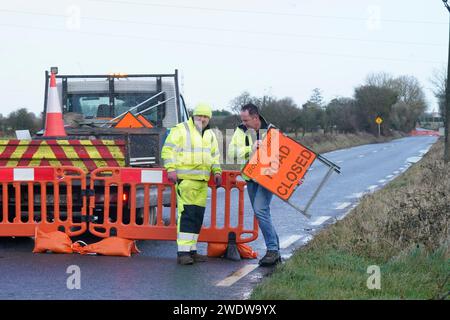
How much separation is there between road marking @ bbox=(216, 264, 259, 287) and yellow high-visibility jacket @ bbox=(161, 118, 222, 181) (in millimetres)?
1103

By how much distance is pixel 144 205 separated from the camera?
31.3 ft

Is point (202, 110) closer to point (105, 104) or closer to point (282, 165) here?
point (282, 165)

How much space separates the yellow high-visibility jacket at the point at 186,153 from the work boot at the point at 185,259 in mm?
864

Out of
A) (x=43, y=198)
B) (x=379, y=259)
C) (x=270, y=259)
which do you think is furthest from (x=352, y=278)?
(x=43, y=198)

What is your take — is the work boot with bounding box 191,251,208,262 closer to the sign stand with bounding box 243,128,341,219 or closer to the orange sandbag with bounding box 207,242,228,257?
the orange sandbag with bounding box 207,242,228,257

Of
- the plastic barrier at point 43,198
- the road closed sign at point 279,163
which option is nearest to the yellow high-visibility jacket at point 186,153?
Answer: the road closed sign at point 279,163

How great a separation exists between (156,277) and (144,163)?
308 cm

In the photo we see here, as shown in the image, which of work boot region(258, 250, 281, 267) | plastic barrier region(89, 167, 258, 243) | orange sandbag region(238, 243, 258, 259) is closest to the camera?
work boot region(258, 250, 281, 267)

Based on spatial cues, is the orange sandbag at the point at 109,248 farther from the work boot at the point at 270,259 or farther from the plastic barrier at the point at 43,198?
the work boot at the point at 270,259

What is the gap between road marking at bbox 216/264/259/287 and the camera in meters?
7.44

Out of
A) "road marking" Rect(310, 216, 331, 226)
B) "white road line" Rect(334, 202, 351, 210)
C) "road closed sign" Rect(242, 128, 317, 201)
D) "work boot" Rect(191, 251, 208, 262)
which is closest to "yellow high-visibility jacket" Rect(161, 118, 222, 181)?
"road closed sign" Rect(242, 128, 317, 201)
